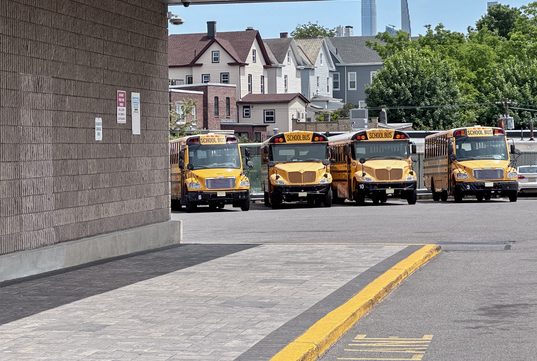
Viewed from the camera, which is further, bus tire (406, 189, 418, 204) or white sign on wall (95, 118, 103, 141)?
bus tire (406, 189, 418, 204)

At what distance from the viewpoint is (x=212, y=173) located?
4397 cm

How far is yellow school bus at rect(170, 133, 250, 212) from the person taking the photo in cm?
4375

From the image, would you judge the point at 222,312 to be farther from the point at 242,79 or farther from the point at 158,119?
the point at 242,79

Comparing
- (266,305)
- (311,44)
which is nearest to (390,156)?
(266,305)

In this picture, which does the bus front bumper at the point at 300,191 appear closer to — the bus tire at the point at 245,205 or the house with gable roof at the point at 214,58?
the bus tire at the point at 245,205

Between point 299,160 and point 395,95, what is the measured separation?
56.4 m

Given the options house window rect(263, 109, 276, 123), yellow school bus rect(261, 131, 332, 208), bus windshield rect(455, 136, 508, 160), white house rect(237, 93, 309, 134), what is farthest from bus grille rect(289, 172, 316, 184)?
house window rect(263, 109, 276, 123)

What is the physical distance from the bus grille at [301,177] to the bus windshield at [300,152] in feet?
2.89

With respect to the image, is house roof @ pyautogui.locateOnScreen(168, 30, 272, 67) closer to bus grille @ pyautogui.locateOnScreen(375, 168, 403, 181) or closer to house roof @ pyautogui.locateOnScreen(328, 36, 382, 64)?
house roof @ pyautogui.locateOnScreen(328, 36, 382, 64)

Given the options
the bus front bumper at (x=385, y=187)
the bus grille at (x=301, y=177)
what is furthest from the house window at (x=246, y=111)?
the bus front bumper at (x=385, y=187)

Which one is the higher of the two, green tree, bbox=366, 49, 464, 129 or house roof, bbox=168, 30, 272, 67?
house roof, bbox=168, 30, 272, 67

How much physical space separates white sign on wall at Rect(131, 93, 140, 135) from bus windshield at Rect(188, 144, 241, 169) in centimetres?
2467

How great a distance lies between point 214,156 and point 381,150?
6.29 meters

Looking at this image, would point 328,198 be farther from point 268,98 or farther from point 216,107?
point 268,98
